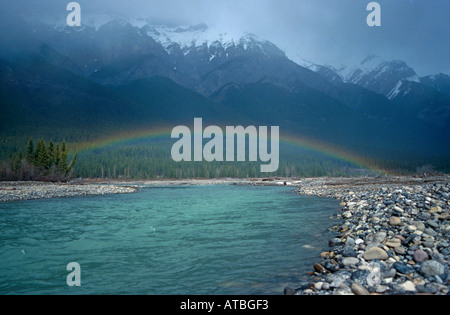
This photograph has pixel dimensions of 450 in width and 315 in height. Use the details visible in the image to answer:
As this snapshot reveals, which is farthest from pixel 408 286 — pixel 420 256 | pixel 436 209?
pixel 436 209

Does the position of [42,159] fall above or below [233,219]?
above

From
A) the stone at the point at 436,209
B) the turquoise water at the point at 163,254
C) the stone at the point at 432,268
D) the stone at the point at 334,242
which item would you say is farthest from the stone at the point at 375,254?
the stone at the point at 436,209

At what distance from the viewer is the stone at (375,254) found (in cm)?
1017

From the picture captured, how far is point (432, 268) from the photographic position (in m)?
8.73

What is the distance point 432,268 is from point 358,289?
8.12 ft

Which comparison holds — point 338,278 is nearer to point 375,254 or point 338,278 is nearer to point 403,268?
point 403,268

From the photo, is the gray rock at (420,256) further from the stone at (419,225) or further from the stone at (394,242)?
the stone at (419,225)

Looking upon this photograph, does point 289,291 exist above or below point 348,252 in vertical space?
below

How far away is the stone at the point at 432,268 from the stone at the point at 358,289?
2073 mm
